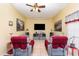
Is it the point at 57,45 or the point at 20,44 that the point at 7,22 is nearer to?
the point at 20,44

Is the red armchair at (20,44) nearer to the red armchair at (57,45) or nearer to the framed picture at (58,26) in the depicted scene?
the red armchair at (57,45)

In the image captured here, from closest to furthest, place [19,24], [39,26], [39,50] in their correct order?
[19,24], [39,26], [39,50]

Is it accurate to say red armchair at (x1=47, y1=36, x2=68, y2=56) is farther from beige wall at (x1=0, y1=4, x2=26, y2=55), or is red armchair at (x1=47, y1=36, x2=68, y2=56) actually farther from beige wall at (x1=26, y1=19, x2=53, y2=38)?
beige wall at (x1=0, y1=4, x2=26, y2=55)

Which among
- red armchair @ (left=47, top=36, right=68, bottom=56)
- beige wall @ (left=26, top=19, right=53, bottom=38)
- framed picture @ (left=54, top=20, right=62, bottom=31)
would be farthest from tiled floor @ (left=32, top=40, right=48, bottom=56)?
framed picture @ (left=54, top=20, right=62, bottom=31)

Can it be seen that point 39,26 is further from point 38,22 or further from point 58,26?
point 58,26

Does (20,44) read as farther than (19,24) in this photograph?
Yes

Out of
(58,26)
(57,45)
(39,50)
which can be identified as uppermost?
(58,26)

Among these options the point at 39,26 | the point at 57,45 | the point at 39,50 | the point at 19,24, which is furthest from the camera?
the point at 39,50

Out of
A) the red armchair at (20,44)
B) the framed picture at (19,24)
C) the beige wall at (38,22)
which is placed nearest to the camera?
the framed picture at (19,24)

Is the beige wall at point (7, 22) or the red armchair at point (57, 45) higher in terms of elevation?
the beige wall at point (7, 22)

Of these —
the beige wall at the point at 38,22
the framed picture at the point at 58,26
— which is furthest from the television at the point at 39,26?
the framed picture at the point at 58,26

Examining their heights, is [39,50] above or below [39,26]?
below

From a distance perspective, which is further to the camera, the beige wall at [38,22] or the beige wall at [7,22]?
the beige wall at [38,22]

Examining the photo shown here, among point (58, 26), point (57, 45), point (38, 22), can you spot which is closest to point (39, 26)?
point (38, 22)
